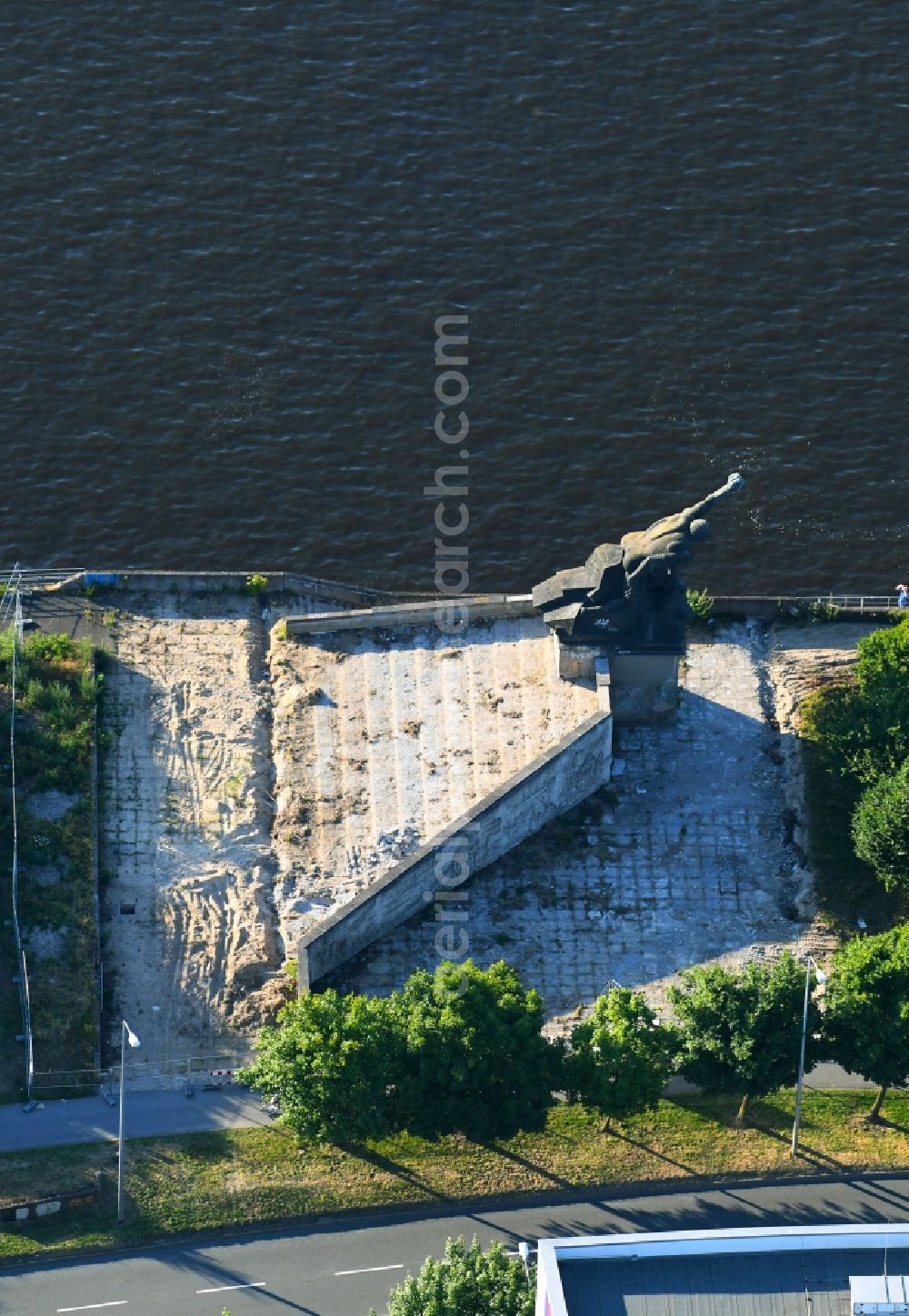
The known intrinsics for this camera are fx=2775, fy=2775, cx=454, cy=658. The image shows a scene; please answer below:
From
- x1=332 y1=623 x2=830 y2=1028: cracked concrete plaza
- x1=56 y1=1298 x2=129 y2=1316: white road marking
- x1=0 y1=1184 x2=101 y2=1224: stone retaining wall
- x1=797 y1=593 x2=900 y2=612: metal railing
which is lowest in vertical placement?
x1=56 y1=1298 x2=129 y2=1316: white road marking

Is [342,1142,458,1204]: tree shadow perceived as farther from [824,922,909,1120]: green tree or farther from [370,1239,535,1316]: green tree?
[824,922,909,1120]: green tree

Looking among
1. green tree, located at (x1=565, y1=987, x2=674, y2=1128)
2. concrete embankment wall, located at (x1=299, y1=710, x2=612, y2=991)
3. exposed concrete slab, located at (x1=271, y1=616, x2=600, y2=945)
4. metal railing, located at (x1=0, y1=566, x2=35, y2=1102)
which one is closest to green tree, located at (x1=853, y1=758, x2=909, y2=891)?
concrete embankment wall, located at (x1=299, y1=710, x2=612, y2=991)

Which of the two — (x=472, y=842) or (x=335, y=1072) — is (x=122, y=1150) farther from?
(x=472, y=842)

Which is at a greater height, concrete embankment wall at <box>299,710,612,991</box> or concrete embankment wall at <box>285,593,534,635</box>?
concrete embankment wall at <box>285,593,534,635</box>

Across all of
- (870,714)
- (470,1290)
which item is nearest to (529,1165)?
(470,1290)

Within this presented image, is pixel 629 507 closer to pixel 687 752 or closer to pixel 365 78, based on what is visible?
pixel 687 752

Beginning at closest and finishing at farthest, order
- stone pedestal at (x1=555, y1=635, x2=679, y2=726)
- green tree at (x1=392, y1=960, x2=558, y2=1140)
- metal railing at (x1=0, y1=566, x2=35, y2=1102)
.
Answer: green tree at (x1=392, y1=960, x2=558, y2=1140) < metal railing at (x1=0, y1=566, x2=35, y2=1102) < stone pedestal at (x1=555, y1=635, x2=679, y2=726)

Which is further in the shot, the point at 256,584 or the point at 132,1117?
the point at 256,584
